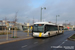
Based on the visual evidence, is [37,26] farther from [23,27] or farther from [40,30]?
[23,27]

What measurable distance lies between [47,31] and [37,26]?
2223 mm

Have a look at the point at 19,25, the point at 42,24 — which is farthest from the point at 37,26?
the point at 19,25

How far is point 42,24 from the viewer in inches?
798

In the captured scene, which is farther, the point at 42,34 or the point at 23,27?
the point at 23,27

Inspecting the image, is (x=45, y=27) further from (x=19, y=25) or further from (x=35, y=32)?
(x=19, y=25)

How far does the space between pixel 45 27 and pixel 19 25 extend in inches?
2224

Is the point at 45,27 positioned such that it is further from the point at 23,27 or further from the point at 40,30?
the point at 23,27

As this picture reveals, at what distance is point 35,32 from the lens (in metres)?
20.1

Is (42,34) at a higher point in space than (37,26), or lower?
lower

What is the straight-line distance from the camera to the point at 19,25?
74.7m

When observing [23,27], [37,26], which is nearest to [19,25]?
[23,27]

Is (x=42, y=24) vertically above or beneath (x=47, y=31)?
above

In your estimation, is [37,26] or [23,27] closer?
[37,26]

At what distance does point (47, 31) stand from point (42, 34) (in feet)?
4.91
